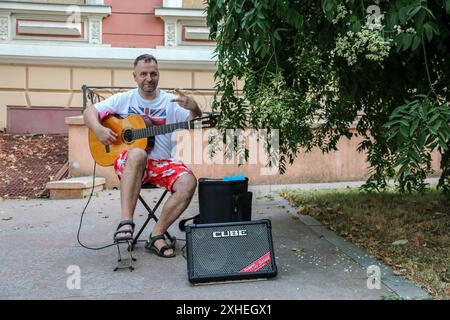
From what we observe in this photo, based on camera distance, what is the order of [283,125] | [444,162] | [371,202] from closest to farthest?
[283,125] → [444,162] → [371,202]

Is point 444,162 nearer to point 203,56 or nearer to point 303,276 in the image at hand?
point 303,276

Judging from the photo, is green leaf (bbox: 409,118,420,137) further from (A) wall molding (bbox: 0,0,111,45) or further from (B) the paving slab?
(A) wall molding (bbox: 0,0,111,45)

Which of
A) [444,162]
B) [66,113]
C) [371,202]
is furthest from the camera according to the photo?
[66,113]

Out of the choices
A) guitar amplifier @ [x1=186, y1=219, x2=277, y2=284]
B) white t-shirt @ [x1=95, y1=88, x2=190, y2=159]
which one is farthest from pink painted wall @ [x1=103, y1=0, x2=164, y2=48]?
guitar amplifier @ [x1=186, y1=219, x2=277, y2=284]

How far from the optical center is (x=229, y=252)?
353 cm

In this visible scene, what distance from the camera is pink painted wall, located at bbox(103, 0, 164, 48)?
10.7 meters

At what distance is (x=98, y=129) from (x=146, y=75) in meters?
0.57

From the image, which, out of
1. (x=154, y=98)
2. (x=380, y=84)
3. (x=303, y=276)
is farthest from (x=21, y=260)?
(x=380, y=84)

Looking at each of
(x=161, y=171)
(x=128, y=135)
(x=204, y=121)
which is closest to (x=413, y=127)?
(x=204, y=121)

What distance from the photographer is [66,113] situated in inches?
411

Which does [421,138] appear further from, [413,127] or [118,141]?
[118,141]
